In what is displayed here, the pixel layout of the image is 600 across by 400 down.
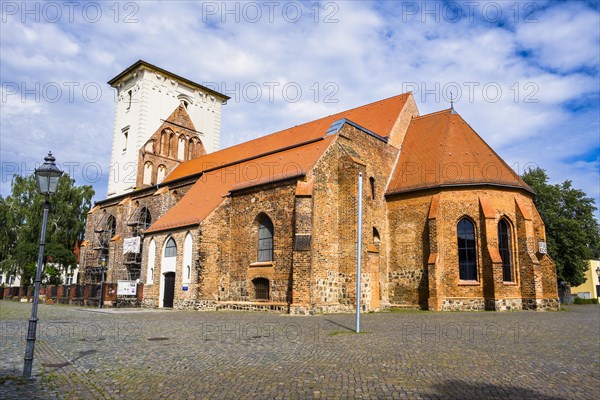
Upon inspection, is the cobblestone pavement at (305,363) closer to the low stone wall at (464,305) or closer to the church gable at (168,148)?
the low stone wall at (464,305)

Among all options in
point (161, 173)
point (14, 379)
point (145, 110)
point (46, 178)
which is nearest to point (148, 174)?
point (161, 173)

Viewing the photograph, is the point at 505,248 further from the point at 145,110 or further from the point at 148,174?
the point at 145,110

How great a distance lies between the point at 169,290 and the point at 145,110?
19178 mm

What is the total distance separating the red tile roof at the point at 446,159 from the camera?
2314cm

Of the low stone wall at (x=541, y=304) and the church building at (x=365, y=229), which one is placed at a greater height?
the church building at (x=365, y=229)

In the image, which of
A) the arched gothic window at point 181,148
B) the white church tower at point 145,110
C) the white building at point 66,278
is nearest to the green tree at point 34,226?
the white building at point 66,278

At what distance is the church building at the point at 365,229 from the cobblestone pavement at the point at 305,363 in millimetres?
7299

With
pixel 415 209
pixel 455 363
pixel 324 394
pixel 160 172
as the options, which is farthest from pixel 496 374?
pixel 160 172

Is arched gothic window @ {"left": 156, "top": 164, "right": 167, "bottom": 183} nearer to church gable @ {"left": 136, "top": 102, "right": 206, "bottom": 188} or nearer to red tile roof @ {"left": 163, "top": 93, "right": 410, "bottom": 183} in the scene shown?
Result: church gable @ {"left": 136, "top": 102, "right": 206, "bottom": 188}

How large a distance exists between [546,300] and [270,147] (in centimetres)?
1758

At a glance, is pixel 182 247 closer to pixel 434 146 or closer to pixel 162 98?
pixel 434 146

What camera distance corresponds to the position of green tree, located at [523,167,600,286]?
3491cm

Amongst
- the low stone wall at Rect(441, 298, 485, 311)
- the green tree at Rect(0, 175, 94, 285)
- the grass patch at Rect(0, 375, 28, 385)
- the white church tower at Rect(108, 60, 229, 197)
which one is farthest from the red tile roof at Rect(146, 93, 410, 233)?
the green tree at Rect(0, 175, 94, 285)

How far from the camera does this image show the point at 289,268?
2000 centimetres
